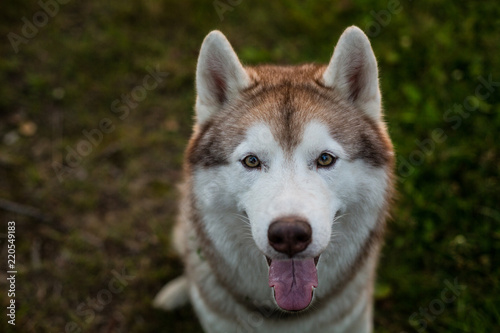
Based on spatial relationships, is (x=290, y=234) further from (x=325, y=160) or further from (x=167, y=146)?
(x=167, y=146)

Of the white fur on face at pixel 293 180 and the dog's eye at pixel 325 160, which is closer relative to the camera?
the white fur on face at pixel 293 180

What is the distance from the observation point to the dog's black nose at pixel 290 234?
1946 millimetres

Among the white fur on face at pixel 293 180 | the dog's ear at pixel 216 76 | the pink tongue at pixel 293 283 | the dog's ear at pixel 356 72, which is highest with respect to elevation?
the dog's ear at pixel 216 76

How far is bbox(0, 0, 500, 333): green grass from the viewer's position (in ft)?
12.1

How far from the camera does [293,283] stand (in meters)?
2.29

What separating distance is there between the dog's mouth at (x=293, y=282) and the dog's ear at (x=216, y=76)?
1.02m

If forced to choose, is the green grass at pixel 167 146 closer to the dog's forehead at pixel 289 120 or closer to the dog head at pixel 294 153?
the dog head at pixel 294 153

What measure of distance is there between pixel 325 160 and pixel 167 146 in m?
2.84

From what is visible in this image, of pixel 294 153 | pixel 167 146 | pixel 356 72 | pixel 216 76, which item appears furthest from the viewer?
pixel 167 146

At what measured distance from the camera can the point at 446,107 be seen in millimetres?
4359

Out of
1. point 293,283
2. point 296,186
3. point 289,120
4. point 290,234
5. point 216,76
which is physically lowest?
point 293,283

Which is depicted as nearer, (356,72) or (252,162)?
(252,162)

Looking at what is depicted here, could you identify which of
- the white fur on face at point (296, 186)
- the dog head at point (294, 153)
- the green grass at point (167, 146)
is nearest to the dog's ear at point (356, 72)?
the dog head at point (294, 153)

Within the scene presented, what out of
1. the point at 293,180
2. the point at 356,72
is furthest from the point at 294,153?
the point at 356,72
